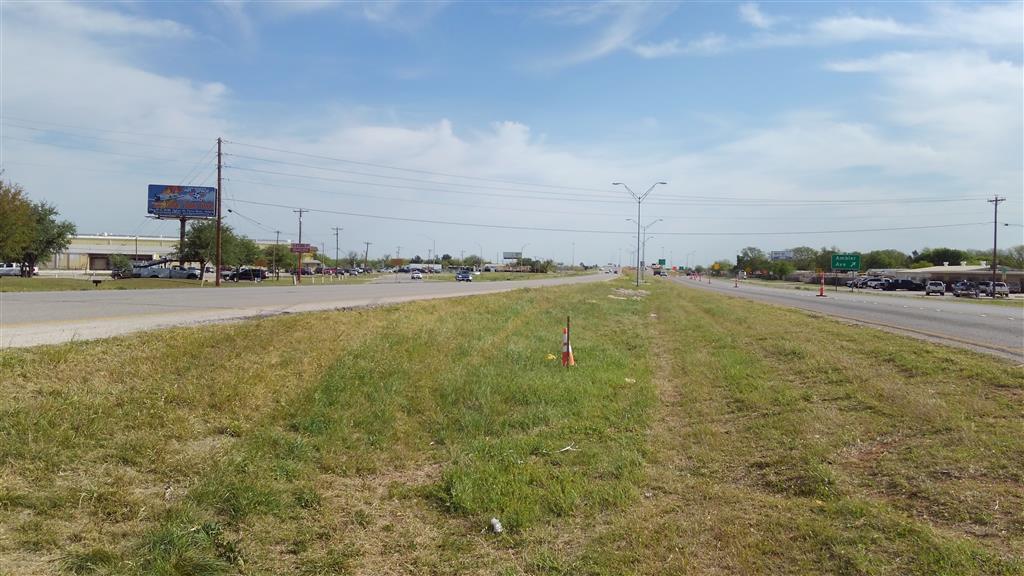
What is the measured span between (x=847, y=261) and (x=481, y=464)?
80.6 m

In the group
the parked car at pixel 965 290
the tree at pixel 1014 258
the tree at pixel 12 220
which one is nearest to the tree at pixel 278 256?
the tree at pixel 12 220

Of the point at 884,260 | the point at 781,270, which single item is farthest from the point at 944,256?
the point at 781,270

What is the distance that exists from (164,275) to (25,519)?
7199cm

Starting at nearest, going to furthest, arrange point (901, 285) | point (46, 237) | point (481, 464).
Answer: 1. point (481, 464)
2. point (46, 237)
3. point (901, 285)

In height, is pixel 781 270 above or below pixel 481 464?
above

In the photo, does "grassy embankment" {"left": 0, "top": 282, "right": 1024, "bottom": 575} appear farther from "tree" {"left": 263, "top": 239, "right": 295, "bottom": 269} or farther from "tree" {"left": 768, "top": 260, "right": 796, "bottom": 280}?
"tree" {"left": 768, "top": 260, "right": 796, "bottom": 280}

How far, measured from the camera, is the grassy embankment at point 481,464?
4.44 meters

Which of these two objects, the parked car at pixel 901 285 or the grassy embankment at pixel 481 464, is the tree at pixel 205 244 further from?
the parked car at pixel 901 285

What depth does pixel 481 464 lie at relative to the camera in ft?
21.3

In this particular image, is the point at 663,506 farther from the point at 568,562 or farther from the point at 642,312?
the point at 642,312

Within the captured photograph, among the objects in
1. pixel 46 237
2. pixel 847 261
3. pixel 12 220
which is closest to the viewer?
pixel 12 220

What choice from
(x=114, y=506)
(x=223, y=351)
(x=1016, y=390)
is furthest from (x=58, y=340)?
(x=1016, y=390)

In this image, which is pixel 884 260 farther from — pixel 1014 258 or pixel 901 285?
pixel 901 285

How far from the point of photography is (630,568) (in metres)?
4.27
